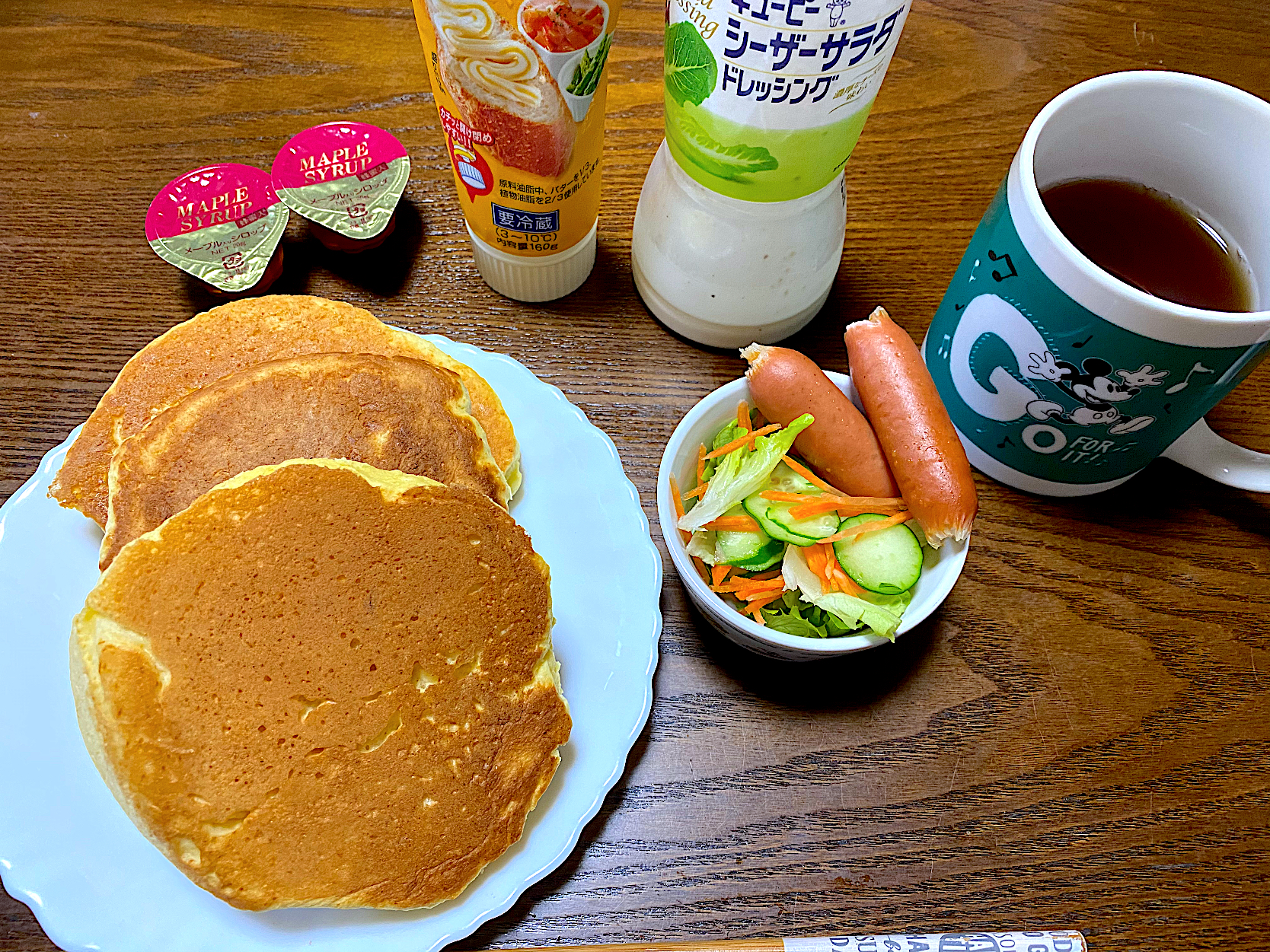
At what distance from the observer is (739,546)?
1.12 metres

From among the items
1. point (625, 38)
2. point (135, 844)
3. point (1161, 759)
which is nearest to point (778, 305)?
point (625, 38)

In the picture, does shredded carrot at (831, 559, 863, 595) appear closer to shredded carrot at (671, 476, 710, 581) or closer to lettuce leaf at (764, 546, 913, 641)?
lettuce leaf at (764, 546, 913, 641)

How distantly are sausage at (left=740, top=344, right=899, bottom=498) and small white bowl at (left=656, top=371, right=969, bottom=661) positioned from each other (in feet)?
0.15

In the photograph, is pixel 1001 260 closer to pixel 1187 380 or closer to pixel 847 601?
pixel 1187 380

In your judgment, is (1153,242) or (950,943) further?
(1153,242)

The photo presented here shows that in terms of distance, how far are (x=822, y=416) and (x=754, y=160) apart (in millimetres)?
324

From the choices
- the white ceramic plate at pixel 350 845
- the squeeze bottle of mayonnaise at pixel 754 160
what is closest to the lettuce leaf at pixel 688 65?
the squeeze bottle of mayonnaise at pixel 754 160

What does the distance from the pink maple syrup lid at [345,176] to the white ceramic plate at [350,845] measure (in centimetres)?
26

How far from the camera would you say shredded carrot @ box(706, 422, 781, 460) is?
45.3 inches

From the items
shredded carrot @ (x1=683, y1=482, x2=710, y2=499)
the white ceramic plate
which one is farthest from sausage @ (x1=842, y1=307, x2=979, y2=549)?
the white ceramic plate

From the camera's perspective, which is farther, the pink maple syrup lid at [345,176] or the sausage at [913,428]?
the pink maple syrup lid at [345,176]

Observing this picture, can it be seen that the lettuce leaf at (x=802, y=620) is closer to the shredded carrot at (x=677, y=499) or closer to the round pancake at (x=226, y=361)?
the shredded carrot at (x=677, y=499)

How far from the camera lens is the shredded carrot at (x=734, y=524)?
3.68 ft

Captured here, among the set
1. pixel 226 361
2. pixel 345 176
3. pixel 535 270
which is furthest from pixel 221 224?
pixel 535 270
